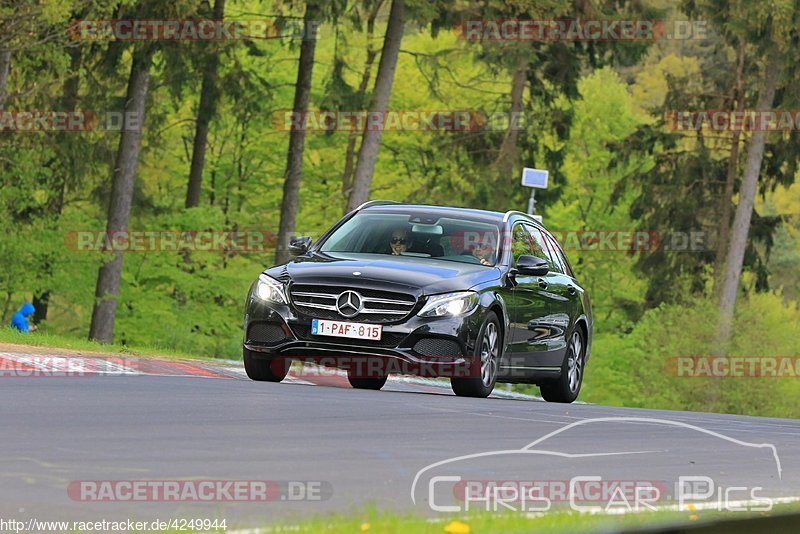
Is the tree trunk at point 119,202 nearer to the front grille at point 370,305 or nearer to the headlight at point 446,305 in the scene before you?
the front grille at point 370,305

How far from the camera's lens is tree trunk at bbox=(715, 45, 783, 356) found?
4269 centimetres

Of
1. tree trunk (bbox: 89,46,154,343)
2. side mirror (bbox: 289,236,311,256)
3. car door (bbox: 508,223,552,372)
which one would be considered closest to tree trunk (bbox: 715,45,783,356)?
tree trunk (bbox: 89,46,154,343)

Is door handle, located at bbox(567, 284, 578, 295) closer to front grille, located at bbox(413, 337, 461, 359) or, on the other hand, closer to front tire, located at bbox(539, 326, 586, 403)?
front tire, located at bbox(539, 326, 586, 403)

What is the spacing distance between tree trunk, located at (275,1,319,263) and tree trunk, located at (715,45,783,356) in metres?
11.0

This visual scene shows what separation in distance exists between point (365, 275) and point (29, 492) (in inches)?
301

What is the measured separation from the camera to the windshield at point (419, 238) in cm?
1612

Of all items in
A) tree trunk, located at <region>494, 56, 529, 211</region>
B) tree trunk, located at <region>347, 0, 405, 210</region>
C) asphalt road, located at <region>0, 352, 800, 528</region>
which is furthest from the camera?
tree trunk, located at <region>494, 56, 529, 211</region>

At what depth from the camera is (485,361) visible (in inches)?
604

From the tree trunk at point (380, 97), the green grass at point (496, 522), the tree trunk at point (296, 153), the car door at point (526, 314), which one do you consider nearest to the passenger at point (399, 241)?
the car door at point (526, 314)

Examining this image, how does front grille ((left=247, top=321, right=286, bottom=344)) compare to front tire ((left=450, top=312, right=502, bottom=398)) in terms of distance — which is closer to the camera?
front grille ((left=247, top=321, right=286, bottom=344))

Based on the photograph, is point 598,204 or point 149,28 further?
point 598,204

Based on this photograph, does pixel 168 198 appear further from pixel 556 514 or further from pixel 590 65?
pixel 556 514

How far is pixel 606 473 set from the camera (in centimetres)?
943

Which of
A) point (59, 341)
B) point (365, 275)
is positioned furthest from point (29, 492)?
point (59, 341)
